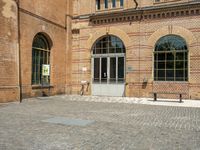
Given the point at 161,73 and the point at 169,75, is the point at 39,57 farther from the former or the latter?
the point at 169,75

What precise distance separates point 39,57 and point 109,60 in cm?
540

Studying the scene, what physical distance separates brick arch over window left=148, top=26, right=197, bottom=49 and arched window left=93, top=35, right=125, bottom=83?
2.40m

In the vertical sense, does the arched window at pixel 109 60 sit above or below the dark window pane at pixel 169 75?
above

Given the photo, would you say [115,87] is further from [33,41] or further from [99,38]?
[33,41]

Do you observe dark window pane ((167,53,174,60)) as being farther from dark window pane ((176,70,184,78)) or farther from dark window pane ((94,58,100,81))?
dark window pane ((94,58,100,81))

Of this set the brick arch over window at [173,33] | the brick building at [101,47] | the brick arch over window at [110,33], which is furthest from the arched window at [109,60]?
the brick arch over window at [173,33]

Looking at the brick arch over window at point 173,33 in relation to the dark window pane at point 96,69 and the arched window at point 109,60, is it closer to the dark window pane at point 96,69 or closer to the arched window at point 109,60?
the arched window at point 109,60

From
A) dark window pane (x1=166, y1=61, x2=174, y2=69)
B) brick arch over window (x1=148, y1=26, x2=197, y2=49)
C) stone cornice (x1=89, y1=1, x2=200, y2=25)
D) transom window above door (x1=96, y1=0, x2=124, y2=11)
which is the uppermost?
transom window above door (x1=96, y1=0, x2=124, y2=11)

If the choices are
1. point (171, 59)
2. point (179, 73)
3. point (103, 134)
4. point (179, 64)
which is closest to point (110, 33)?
point (171, 59)

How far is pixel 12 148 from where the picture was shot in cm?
545

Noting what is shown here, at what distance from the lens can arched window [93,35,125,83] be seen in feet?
62.4

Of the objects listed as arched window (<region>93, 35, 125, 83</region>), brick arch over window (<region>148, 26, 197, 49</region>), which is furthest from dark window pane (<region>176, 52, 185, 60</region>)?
arched window (<region>93, 35, 125, 83</region>)

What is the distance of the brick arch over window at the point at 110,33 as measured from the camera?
18672mm

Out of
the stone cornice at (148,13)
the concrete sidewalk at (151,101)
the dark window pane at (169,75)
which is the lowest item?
the concrete sidewalk at (151,101)
